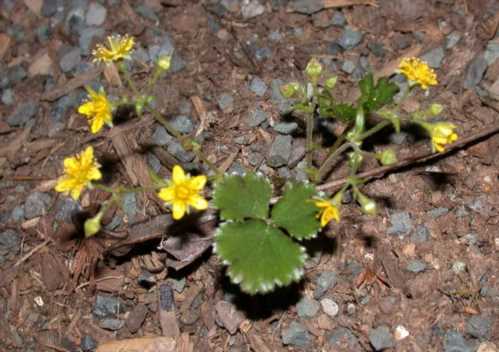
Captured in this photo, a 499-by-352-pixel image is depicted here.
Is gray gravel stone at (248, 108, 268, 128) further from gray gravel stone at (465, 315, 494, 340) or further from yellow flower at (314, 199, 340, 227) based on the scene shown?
gray gravel stone at (465, 315, 494, 340)

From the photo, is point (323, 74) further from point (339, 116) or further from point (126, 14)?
point (126, 14)

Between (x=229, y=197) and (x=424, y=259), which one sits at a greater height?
(x=229, y=197)

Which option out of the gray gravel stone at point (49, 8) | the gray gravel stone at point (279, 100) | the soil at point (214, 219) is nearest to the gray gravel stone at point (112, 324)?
the soil at point (214, 219)

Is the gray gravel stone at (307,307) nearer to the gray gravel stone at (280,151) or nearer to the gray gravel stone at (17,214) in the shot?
the gray gravel stone at (280,151)

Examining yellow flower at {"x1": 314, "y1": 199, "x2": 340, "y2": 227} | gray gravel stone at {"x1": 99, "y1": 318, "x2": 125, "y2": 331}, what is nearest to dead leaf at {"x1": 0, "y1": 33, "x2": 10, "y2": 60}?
gray gravel stone at {"x1": 99, "y1": 318, "x2": 125, "y2": 331}

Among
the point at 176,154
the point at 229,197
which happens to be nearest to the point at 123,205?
the point at 176,154
